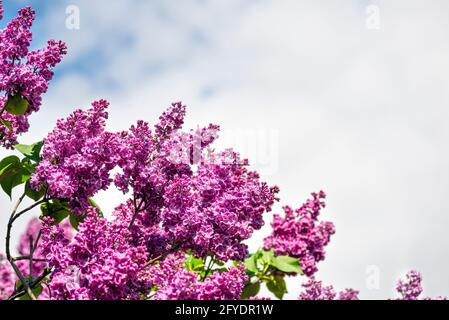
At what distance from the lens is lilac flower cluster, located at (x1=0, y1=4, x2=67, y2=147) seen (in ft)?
12.8

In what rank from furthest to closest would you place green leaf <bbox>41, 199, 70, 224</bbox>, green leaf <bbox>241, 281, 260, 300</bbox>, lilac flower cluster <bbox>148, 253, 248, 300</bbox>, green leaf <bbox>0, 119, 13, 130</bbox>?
green leaf <bbox>241, 281, 260, 300</bbox>, green leaf <bbox>0, 119, 13, 130</bbox>, green leaf <bbox>41, 199, 70, 224</bbox>, lilac flower cluster <bbox>148, 253, 248, 300</bbox>

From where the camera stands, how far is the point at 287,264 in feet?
14.6

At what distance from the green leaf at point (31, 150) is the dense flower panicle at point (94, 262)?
982mm

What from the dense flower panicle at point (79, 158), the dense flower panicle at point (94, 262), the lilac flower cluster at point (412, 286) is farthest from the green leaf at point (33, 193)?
the lilac flower cluster at point (412, 286)

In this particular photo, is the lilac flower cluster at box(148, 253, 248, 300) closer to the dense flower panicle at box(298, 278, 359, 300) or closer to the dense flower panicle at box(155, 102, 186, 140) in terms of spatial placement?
the dense flower panicle at box(155, 102, 186, 140)

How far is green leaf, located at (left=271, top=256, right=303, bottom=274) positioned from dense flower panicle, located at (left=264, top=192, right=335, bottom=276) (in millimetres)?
240

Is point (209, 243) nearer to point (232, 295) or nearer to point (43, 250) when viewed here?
point (232, 295)

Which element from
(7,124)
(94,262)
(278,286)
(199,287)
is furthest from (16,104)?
(278,286)

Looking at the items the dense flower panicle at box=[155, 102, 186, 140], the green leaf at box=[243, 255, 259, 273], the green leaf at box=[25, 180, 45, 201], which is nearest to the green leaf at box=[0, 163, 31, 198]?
the green leaf at box=[25, 180, 45, 201]

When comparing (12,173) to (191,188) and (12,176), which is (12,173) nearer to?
(12,176)

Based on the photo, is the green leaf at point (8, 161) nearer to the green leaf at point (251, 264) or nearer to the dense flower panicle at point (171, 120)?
the dense flower panicle at point (171, 120)

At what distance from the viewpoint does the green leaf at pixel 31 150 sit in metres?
4.01
